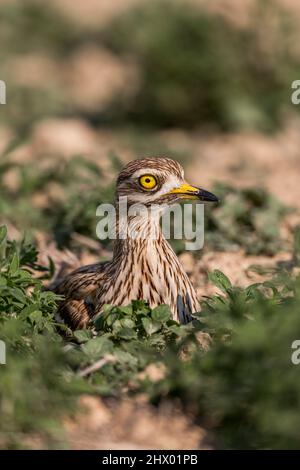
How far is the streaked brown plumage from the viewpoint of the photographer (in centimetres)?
529

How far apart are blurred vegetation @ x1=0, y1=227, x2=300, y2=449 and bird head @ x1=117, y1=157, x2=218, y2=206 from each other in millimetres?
653

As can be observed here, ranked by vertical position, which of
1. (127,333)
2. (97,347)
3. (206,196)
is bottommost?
(97,347)

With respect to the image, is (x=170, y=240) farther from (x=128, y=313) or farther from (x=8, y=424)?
(x=8, y=424)

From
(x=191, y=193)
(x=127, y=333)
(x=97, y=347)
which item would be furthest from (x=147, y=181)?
(x=97, y=347)

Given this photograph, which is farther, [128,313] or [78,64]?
[78,64]

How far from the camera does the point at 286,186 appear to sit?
841cm

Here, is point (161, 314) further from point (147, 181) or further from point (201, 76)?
point (201, 76)

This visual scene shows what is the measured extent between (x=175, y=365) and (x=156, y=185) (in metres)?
1.40

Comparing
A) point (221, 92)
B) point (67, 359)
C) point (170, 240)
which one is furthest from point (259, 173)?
point (67, 359)

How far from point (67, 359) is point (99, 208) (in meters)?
2.53

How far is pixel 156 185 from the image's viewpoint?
539cm

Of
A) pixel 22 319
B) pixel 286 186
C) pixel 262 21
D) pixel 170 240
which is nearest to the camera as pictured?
pixel 22 319

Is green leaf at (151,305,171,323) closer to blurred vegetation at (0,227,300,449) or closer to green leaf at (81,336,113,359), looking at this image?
blurred vegetation at (0,227,300,449)

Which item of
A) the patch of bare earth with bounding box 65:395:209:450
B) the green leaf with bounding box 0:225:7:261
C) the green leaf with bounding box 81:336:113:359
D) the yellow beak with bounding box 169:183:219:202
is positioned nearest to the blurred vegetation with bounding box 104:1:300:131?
the yellow beak with bounding box 169:183:219:202
